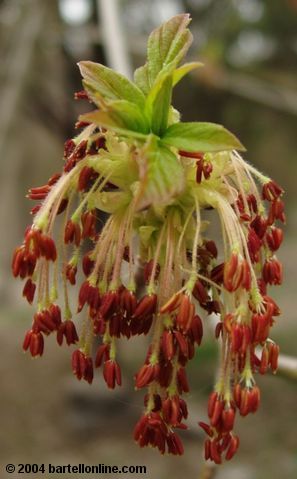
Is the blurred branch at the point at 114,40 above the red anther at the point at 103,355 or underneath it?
above

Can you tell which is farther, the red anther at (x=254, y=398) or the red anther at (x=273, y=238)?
the red anther at (x=273, y=238)

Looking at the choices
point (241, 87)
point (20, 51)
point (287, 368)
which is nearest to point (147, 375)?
point (287, 368)

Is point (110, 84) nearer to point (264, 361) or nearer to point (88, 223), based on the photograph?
point (88, 223)

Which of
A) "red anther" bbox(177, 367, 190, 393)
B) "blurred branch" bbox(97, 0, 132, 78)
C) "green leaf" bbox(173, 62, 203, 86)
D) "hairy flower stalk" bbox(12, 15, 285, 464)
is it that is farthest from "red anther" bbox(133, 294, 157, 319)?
"blurred branch" bbox(97, 0, 132, 78)

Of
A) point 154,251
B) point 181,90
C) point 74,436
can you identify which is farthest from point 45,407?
point 154,251

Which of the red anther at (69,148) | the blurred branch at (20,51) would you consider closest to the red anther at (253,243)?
the red anther at (69,148)

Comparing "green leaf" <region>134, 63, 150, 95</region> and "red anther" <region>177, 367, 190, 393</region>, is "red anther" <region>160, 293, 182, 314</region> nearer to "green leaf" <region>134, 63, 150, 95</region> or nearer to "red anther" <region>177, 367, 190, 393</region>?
"red anther" <region>177, 367, 190, 393</region>

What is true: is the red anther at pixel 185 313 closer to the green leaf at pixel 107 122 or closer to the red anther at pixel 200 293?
the red anther at pixel 200 293
